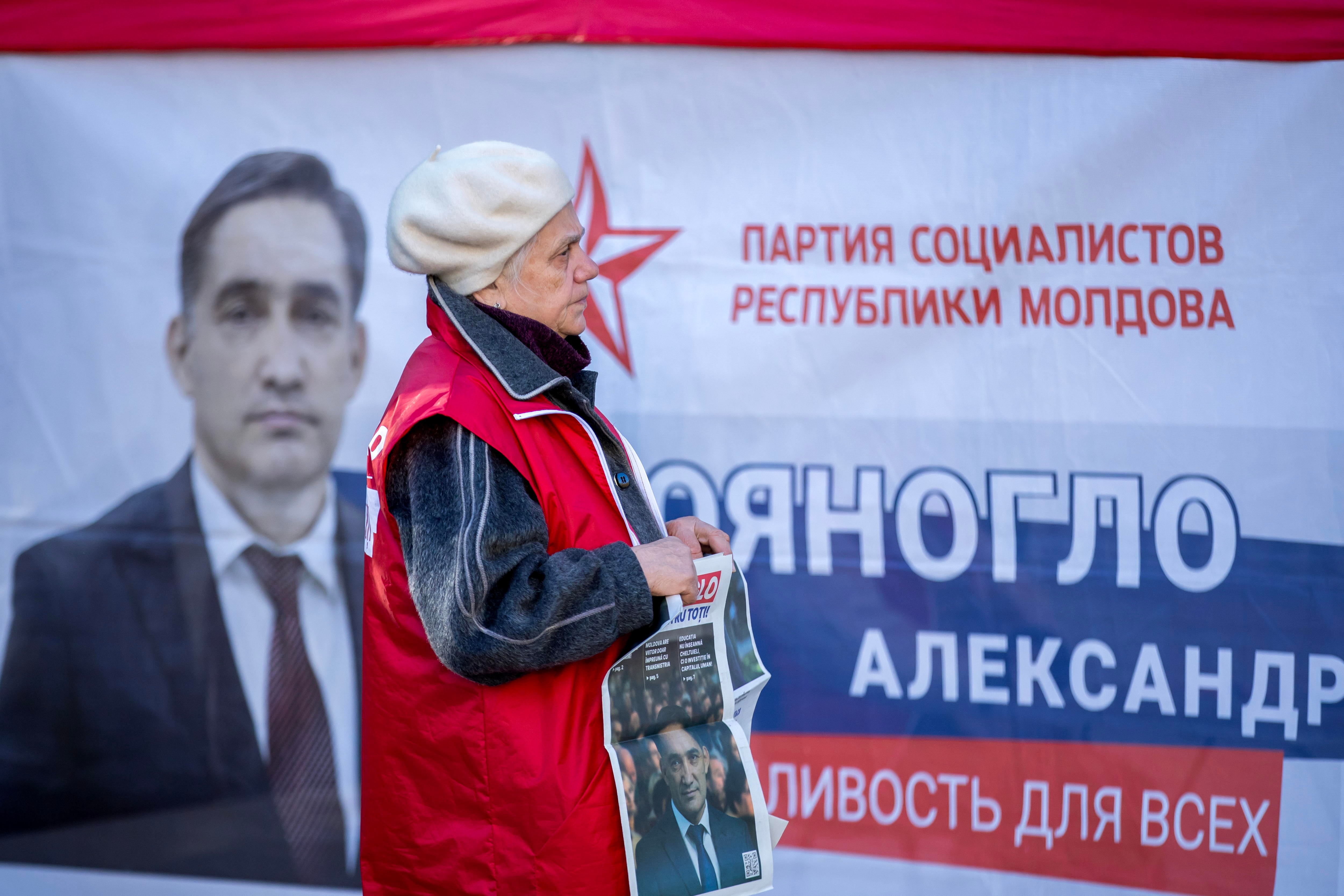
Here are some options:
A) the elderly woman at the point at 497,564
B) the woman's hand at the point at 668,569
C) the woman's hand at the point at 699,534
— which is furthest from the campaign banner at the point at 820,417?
the woman's hand at the point at 668,569

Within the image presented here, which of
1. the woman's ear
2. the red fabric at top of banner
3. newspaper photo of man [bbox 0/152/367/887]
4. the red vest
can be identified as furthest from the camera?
newspaper photo of man [bbox 0/152/367/887]

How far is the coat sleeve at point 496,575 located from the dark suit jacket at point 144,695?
1.42 m

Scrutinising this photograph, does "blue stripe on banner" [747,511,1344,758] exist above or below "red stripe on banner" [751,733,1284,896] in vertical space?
above

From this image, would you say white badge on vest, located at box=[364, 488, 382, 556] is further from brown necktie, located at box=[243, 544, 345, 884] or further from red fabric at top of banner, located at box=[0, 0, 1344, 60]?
red fabric at top of banner, located at box=[0, 0, 1344, 60]

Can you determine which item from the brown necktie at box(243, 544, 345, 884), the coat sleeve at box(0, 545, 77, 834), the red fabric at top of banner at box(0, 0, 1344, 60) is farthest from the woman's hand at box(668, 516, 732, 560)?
the coat sleeve at box(0, 545, 77, 834)

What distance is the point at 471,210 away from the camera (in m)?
1.44

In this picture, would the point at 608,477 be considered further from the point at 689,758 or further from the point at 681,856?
the point at 681,856

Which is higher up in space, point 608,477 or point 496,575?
point 608,477

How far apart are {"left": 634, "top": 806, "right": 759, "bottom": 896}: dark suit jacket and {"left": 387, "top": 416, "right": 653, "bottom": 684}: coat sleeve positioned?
10.5 inches

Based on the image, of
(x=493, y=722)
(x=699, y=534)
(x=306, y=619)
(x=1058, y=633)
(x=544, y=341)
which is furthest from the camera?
(x=306, y=619)

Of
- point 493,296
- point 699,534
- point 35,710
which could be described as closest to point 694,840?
point 699,534

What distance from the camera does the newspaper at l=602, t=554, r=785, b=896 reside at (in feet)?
4.67

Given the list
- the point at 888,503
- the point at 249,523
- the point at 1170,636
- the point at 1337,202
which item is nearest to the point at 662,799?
the point at 888,503

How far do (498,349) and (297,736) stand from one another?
167cm
